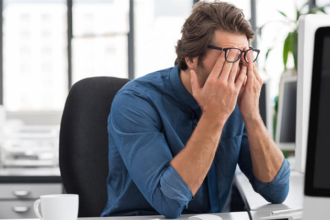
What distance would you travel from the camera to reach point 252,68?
1.15 m

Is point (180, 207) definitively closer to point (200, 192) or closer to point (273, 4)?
point (200, 192)

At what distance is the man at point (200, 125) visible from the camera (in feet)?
3.33

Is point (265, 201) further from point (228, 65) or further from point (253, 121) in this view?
point (228, 65)

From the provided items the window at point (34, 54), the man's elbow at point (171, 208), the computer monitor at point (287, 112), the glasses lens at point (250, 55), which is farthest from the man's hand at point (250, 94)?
the window at point (34, 54)

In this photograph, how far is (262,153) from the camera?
1.13 metres

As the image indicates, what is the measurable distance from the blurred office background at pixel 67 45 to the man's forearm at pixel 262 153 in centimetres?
421

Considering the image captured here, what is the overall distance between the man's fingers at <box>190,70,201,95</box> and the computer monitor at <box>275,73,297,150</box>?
95cm

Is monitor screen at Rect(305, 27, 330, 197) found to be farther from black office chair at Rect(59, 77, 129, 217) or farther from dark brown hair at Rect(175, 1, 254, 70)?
black office chair at Rect(59, 77, 129, 217)

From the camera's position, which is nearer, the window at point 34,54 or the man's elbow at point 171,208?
the man's elbow at point 171,208

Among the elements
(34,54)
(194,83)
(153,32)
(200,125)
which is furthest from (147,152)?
(34,54)

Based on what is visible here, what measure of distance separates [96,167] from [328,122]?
884mm

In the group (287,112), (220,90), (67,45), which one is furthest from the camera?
(67,45)

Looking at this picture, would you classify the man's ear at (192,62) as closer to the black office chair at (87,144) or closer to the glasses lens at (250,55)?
the glasses lens at (250,55)

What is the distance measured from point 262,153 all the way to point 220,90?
214 mm
